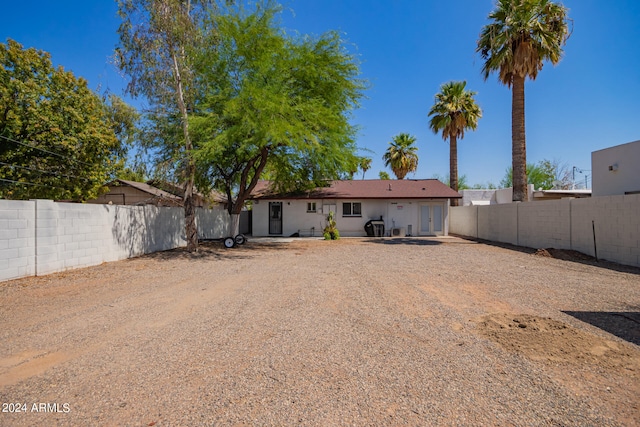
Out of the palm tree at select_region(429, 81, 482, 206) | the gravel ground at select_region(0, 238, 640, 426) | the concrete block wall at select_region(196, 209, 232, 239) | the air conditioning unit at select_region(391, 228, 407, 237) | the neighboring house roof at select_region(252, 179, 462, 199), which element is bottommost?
the gravel ground at select_region(0, 238, 640, 426)

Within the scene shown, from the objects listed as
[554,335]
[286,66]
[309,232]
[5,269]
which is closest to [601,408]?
[554,335]

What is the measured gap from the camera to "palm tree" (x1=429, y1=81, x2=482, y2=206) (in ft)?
84.6

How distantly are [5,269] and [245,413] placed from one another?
27.0 feet

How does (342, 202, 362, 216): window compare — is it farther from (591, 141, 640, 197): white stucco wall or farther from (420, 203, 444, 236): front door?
(591, 141, 640, 197): white stucco wall

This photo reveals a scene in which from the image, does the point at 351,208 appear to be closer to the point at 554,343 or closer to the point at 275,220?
the point at 275,220

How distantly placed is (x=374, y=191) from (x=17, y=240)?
1927 cm

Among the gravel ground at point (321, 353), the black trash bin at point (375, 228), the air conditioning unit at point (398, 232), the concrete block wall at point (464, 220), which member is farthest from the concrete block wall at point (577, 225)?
the black trash bin at point (375, 228)

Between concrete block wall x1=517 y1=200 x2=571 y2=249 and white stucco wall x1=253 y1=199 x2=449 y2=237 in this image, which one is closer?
concrete block wall x1=517 y1=200 x2=571 y2=249

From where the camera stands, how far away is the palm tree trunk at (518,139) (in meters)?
17.0

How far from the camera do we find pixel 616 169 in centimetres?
1484

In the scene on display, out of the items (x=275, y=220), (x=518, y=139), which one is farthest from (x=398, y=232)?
(x=518, y=139)

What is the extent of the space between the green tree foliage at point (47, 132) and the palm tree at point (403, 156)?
23189mm

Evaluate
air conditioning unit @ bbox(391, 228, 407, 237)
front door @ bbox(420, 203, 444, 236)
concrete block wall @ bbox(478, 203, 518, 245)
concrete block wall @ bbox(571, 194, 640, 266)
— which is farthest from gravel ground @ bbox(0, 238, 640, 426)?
front door @ bbox(420, 203, 444, 236)

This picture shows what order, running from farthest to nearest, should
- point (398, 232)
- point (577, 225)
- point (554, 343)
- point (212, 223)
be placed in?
point (398, 232) < point (212, 223) < point (577, 225) < point (554, 343)
